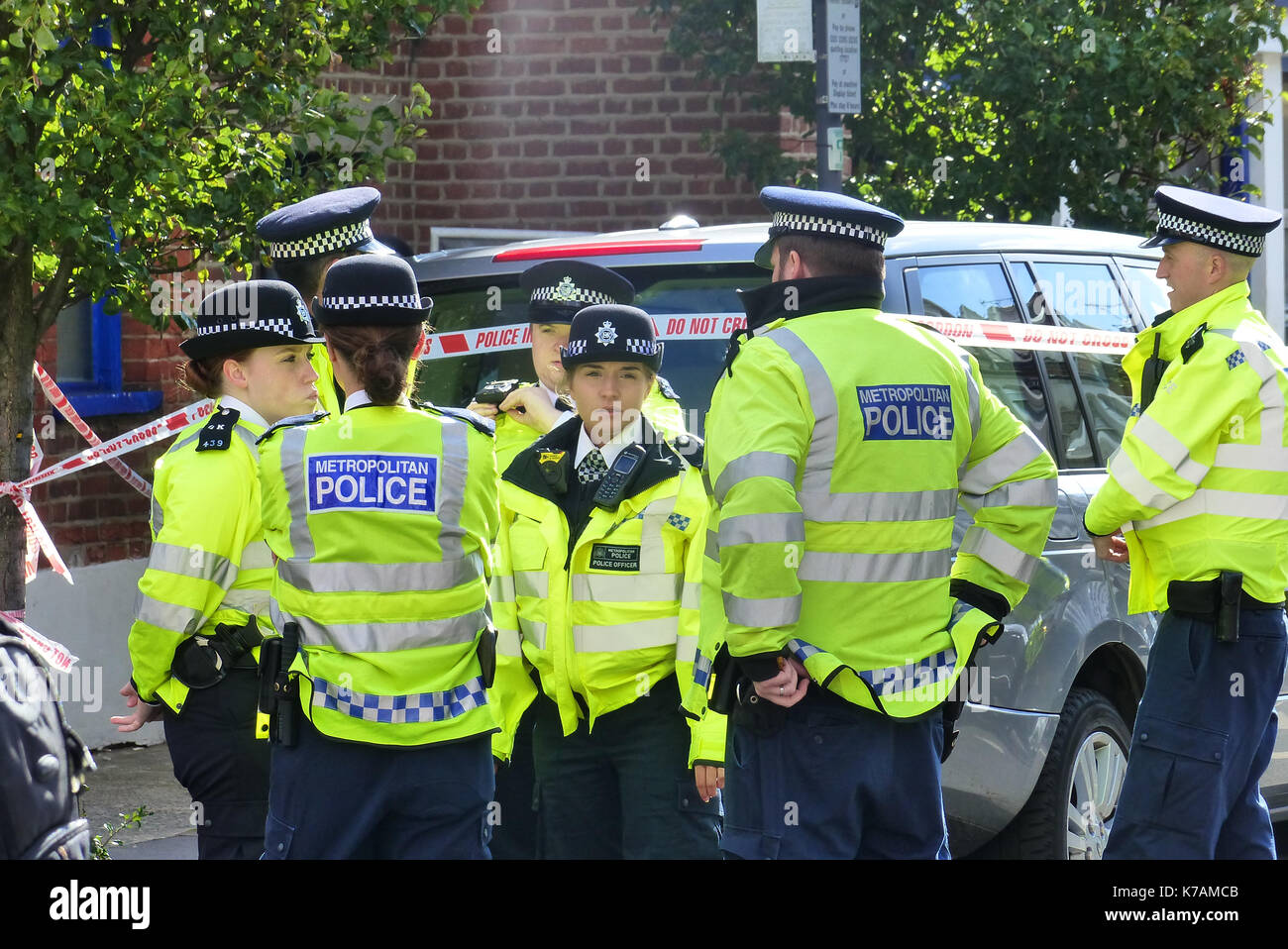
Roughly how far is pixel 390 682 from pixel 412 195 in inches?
301

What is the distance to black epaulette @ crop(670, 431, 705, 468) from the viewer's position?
177 inches

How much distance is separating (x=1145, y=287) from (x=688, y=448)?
8.11 feet

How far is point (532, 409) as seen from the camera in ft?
16.0


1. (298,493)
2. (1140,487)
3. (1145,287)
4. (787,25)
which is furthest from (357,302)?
(787,25)

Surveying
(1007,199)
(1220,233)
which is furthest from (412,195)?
(1220,233)

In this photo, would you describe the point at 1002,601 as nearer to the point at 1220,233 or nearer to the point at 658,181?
the point at 1220,233

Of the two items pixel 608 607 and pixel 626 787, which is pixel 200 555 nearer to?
pixel 608 607

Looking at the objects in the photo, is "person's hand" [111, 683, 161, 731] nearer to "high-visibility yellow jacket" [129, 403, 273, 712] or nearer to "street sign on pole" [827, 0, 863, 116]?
"high-visibility yellow jacket" [129, 403, 273, 712]

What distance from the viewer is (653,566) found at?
4324 mm

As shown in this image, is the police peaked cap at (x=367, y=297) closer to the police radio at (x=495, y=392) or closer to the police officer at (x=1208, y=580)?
the police radio at (x=495, y=392)

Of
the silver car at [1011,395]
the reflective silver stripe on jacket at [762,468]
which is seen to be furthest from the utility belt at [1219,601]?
the reflective silver stripe on jacket at [762,468]

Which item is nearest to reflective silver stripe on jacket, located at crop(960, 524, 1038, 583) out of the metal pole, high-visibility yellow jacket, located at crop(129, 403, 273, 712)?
high-visibility yellow jacket, located at crop(129, 403, 273, 712)

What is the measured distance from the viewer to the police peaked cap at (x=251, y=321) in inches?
169

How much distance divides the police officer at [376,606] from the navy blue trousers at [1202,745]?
6.66ft
